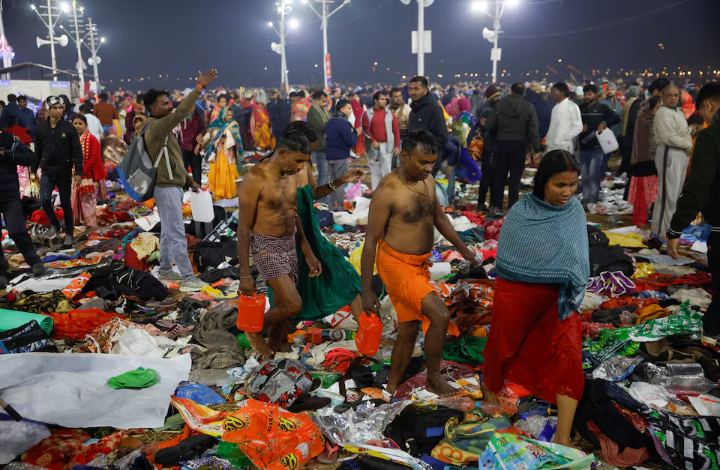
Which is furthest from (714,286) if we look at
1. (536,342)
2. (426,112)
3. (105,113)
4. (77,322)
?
(105,113)

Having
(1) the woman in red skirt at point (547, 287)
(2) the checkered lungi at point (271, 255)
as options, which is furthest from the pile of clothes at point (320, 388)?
(2) the checkered lungi at point (271, 255)

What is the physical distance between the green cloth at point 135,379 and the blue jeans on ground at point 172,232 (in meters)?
2.85

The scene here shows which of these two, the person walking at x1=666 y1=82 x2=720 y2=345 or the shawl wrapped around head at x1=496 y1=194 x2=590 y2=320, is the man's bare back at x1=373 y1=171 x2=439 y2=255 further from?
the person walking at x1=666 y1=82 x2=720 y2=345

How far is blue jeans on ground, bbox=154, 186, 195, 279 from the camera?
22.8ft

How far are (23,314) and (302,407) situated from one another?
3022 mm

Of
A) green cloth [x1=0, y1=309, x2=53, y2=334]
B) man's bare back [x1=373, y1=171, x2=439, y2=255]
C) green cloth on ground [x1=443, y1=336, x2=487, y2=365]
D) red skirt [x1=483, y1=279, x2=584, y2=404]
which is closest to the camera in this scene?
red skirt [x1=483, y1=279, x2=584, y2=404]

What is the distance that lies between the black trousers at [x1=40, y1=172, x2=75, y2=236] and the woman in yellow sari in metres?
3.05

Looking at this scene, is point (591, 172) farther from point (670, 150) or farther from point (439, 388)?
point (439, 388)

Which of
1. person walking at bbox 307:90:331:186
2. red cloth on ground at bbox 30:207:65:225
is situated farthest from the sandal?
red cloth on ground at bbox 30:207:65:225

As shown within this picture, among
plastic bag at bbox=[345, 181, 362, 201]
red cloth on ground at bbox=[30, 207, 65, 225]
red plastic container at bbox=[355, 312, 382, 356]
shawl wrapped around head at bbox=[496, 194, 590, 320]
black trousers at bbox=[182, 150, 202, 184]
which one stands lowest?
red plastic container at bbox=[355, 312, 382, 356]

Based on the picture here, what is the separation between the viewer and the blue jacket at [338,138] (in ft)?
32.9

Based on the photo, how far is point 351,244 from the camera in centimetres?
859

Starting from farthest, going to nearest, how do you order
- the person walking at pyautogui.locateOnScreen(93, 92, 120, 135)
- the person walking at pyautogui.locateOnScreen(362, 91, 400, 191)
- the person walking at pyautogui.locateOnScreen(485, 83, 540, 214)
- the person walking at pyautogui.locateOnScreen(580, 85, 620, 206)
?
the person walking at pyautogui.locateOnScreen(93, 92, 120, 135), the person walking at pyautogui.locateOnScreen(362, 91, 400, 191), the person walking at pyautogui.locateOnScreen(580, 85, 620, 206), the person walking at pyautogui.locateOnScreen(485, 83, 540, 214)

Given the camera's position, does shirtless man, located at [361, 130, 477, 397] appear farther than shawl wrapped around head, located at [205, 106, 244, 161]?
No
